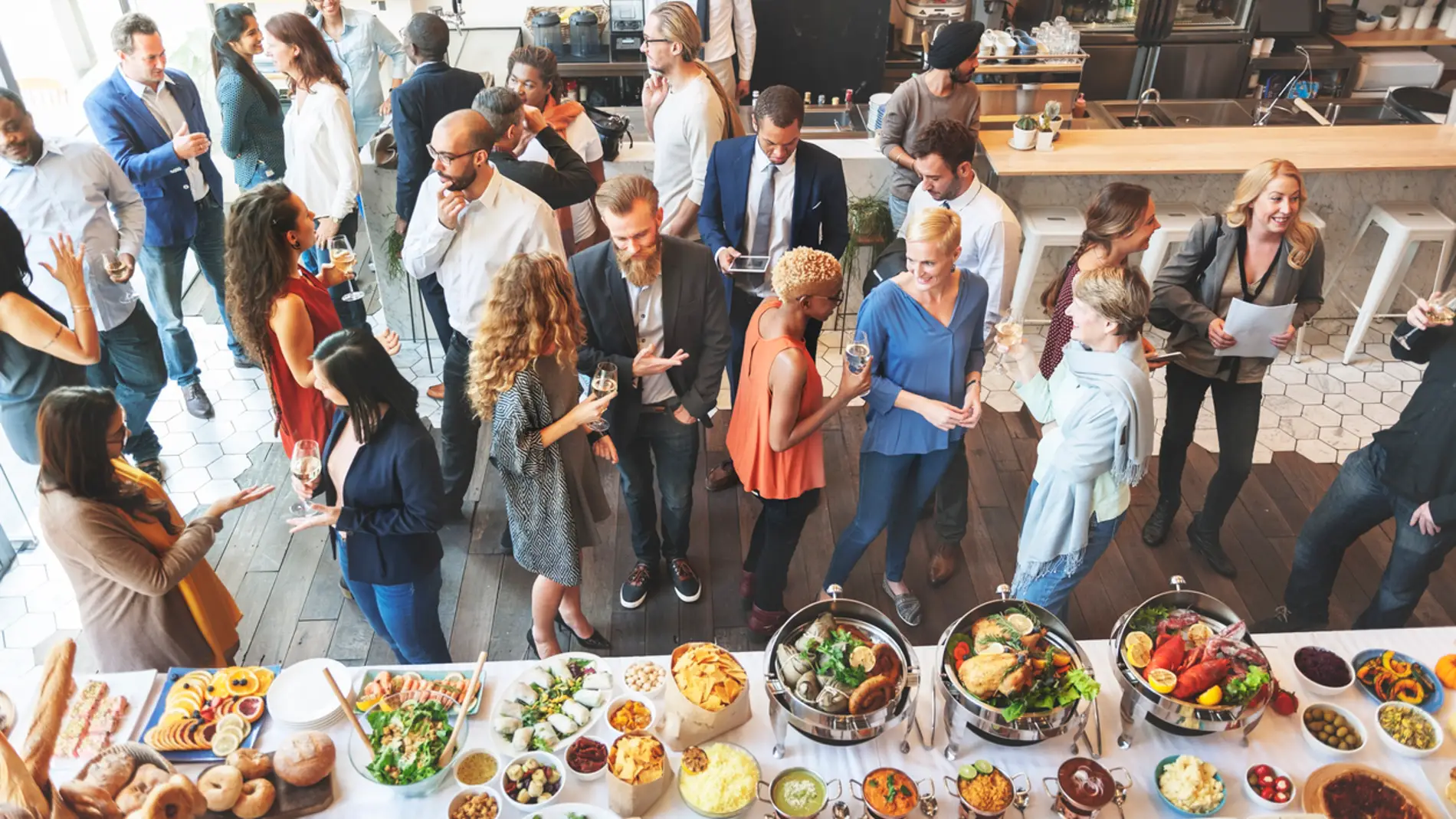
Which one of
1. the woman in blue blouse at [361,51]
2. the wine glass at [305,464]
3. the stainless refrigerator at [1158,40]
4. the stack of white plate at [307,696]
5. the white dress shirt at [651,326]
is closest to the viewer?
the stack of white plate at [307,696]

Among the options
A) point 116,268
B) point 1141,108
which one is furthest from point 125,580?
point 1141,108

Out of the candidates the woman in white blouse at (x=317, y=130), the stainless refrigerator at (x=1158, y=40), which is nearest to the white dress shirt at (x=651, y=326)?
the woman in white blouse at (x=317, y=130)

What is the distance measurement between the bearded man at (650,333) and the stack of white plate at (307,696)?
45.8 inches

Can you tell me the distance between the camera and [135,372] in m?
4.09

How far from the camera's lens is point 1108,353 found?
275cm

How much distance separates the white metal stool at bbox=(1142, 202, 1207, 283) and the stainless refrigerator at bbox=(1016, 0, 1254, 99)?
279 centimetres

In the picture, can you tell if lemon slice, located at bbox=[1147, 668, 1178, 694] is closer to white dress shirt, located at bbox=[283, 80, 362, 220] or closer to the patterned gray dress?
the patterned gray dress

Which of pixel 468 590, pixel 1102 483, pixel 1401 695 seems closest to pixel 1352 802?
pixel 1401 695

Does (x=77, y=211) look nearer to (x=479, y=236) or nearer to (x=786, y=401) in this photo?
(x=479, y=236)

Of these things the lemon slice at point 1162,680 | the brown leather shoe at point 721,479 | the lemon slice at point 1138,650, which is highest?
the lemon slice at point 1162,680

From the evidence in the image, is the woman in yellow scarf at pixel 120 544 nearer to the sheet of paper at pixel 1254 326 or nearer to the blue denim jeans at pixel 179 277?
the blue denim jeans at pixel 179 277

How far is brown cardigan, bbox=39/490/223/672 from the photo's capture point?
2.37 meters

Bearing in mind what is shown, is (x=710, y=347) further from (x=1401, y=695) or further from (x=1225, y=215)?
(x=1401, y=695)

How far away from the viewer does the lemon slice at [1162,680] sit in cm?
223
